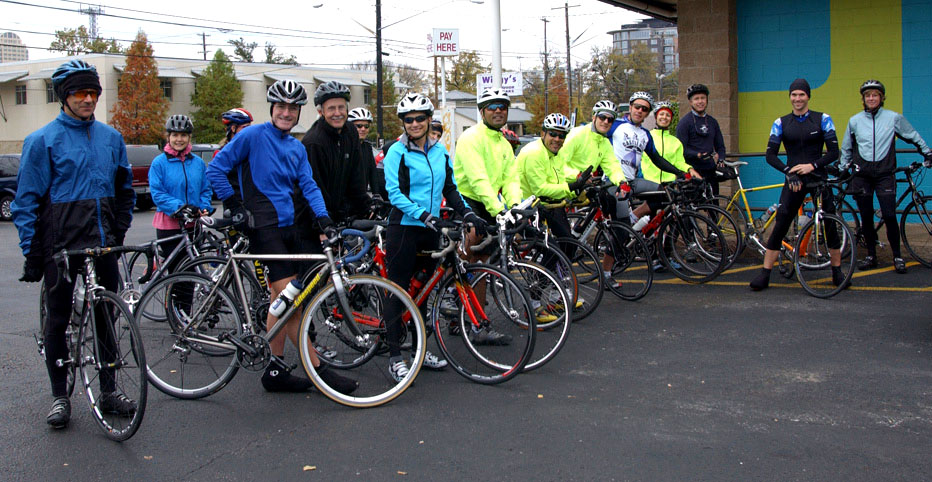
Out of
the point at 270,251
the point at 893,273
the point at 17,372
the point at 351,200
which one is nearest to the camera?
the point at 270,251

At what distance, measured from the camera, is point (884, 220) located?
911cm

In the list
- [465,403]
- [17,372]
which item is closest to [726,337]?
[465,403]

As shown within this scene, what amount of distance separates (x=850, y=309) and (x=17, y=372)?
6770 mm

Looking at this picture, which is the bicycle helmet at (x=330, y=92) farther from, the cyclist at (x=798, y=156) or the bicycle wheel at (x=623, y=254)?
the cyclist at (x=798, y=156)

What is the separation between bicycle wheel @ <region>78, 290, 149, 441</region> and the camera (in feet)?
15.4

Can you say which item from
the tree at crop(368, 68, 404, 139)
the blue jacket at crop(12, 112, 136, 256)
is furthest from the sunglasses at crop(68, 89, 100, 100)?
the tree at crop(368, 68, 404, 139)

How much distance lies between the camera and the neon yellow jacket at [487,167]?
651 centimetres

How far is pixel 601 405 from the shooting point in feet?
16.8

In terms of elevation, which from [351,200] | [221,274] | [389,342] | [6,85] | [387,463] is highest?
[6,85]

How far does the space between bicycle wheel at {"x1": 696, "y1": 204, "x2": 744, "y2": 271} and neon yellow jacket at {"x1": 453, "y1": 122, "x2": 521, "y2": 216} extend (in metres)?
2.69

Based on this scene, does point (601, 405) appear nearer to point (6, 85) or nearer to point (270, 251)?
point (270, 251)

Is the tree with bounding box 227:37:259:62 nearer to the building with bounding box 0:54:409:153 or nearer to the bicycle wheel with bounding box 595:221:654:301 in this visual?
the building with bounding box 0:54:409:153

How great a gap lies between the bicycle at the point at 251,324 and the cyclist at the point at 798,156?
4.58 meters

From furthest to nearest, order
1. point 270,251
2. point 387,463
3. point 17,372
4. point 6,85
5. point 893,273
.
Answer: point 6,85
point 893,273
point 17,372
point 270,251
point 387,463
